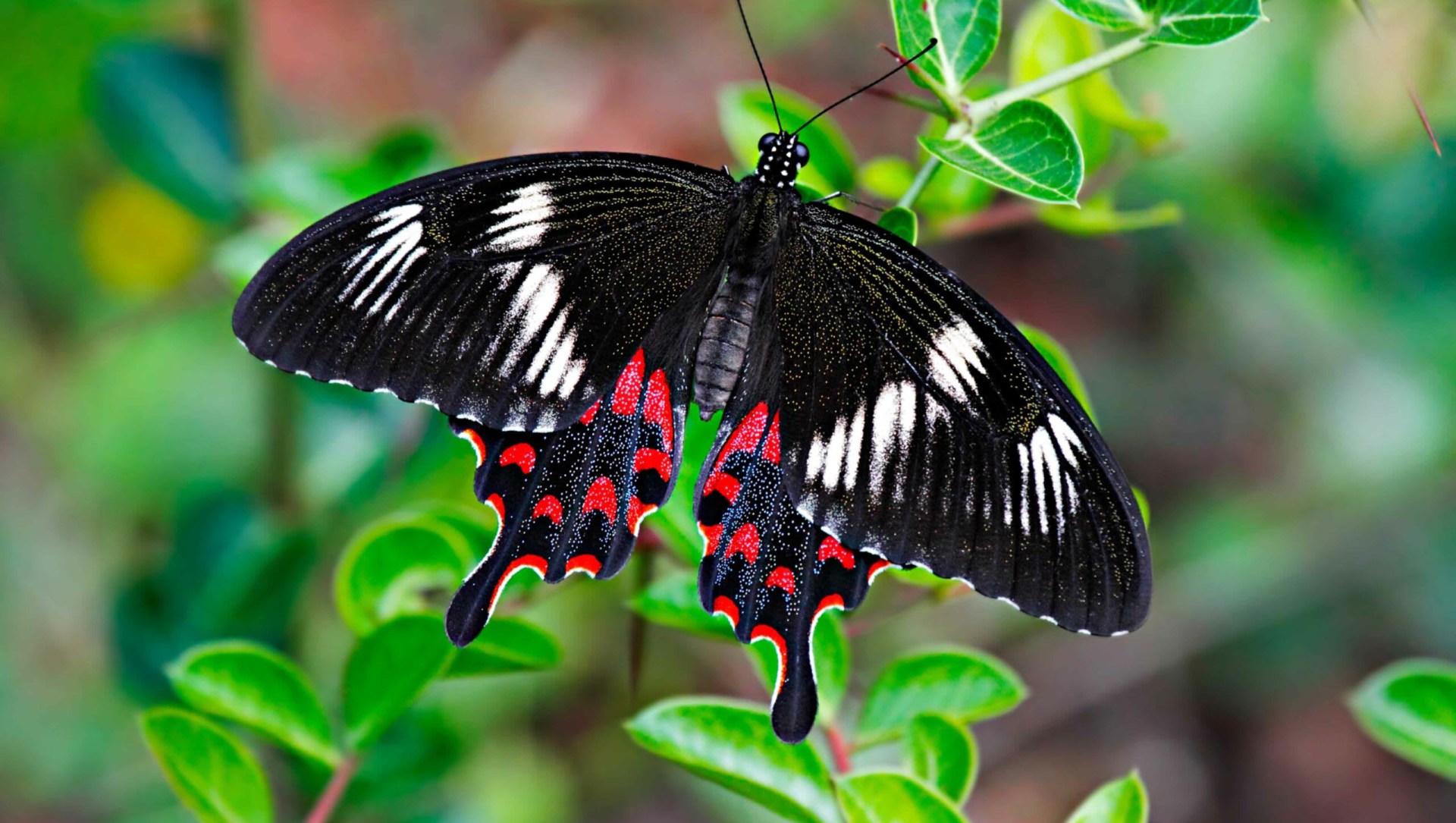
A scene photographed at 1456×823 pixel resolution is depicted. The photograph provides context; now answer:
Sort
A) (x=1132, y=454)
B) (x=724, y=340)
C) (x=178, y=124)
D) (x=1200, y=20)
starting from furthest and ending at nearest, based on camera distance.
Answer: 1. (x=1132, y=454)
2. (x=178, y=124)
3. (x=724, y=340)
4. (x=1200, y=20)

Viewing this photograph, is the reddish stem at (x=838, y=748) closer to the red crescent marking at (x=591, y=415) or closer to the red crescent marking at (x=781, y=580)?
the red crescent marking at (x=781, y=580)

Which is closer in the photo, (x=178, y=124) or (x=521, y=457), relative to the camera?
(x=521, y=457)

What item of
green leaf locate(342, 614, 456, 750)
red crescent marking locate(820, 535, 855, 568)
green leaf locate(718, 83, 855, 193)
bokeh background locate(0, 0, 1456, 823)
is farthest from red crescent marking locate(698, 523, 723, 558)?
bokeh background locate(0, 0, 1456, 823)

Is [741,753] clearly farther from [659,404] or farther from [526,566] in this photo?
[659,404]

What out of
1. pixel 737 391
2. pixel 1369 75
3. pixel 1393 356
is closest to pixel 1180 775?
pixel 1393 356

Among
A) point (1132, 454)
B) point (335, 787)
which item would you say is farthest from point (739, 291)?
point (1132, 454)
